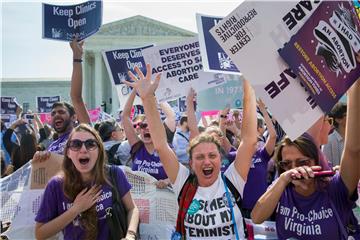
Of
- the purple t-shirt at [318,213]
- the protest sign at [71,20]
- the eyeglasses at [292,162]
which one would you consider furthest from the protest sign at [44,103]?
the purple t-shirt at [318,213]

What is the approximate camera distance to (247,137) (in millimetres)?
2867

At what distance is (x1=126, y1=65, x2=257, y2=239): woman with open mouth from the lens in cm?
254

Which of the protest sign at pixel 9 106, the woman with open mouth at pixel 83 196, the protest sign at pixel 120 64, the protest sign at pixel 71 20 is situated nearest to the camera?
the woman with open mouth at pixel 83 196

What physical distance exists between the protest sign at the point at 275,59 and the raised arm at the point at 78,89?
2025 millimetres

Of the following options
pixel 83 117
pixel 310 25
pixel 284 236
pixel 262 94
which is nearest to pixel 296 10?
pixel 310 25

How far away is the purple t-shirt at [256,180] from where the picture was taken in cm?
415

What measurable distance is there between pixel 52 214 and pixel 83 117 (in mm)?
1532

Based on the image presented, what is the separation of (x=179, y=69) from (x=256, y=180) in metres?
2.37

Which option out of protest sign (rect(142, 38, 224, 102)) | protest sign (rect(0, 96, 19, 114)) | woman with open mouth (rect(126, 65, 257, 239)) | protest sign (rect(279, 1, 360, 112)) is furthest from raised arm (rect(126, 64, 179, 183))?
protest sign (rect(0, 96, 19, 114))

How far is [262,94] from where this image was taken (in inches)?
96.8

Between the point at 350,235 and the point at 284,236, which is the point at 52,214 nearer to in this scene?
the point at 284,236

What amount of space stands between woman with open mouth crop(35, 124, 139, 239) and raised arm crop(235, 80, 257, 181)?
30.5 inches

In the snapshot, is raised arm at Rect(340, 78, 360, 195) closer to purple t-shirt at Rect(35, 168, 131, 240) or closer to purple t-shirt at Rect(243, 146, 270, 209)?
purple t-shirt at Rect(35, 168, 131, 240)

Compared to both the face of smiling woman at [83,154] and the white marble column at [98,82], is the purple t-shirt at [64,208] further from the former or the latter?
the white marble column at [98,82]
